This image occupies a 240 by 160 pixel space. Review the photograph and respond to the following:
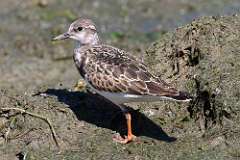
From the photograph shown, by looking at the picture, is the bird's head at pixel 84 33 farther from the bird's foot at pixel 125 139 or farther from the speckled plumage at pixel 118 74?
the bird's foot at pixel 125 139

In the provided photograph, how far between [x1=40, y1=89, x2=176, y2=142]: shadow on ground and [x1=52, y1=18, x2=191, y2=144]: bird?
26 cm

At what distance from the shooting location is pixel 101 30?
1474cm

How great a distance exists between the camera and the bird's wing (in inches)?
324

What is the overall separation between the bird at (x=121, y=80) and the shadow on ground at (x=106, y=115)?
261mm

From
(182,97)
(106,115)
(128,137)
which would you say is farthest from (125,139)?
(182,97)

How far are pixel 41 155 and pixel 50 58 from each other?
17.2ft

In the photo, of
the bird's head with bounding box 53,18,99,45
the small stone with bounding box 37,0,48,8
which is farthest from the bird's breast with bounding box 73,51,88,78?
the small stone with bounding box 37,0,48,8

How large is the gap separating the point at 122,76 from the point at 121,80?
61mm

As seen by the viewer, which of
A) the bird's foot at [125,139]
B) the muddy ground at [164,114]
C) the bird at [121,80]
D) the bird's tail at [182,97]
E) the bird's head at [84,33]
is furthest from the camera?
the bird's head at [84,33]

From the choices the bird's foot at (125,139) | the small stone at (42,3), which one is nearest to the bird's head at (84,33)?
the bird's foot at (125,139)

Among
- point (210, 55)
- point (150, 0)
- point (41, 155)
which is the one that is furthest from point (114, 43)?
point (41, 155)

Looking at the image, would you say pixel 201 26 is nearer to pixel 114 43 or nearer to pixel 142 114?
pixel 142 114

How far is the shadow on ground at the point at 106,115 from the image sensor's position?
8703 millimetres

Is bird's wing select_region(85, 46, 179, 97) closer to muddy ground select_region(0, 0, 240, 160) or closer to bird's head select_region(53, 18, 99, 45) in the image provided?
bird's head select_region(53, 18, 99, 45)
